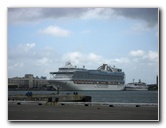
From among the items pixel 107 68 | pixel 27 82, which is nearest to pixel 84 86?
pixel 107 68

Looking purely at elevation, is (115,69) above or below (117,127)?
above

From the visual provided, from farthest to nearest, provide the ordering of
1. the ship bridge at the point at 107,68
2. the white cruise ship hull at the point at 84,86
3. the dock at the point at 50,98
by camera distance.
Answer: the white cruise ship hull at the point at 84,86 < the dock at the point at 50,98 < the ship bridge at the point at 107,68

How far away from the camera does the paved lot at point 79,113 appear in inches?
250

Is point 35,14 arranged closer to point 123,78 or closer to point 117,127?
point 123,78

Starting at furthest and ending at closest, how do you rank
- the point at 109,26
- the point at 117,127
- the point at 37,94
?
the point at 37,94, the point at 109,26, the point at 117,127

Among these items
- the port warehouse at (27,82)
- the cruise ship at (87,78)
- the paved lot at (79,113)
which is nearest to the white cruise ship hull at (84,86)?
the cruise ship at (87,78)

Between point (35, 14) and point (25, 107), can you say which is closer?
point (35, 14)

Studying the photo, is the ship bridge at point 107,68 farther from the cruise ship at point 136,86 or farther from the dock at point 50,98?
the dock at point 50,98

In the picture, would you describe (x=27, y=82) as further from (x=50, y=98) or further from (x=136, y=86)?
(x=136, y=86)

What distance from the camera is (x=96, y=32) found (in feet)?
21.8

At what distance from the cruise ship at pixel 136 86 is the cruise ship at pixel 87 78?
14 centimetres

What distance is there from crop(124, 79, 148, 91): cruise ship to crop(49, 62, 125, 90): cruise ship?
0.14 meters
